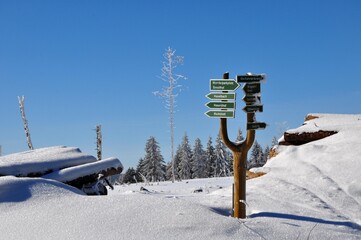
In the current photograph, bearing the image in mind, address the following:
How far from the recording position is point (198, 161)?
4925 cm

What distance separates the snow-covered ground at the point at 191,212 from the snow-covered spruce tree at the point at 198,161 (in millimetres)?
38653

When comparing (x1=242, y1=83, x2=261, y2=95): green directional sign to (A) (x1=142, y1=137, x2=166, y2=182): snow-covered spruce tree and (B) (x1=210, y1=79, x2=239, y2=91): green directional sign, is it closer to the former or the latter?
(B) (x1=210, y1=79, x2=239, y2=91): green directional sign

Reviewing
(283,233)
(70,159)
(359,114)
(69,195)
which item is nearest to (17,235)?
(69,195)

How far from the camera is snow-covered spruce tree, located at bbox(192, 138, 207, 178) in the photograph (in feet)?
161

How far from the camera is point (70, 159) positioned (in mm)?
11539

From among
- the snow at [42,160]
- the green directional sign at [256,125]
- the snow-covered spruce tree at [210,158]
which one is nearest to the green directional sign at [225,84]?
the green directional sign at [256,125]

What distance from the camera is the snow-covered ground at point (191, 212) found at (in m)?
6.07

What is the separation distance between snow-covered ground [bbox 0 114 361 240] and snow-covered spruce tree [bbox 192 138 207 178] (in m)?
38.7

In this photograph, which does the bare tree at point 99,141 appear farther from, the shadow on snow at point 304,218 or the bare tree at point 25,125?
the shadow on snow at point 304,218

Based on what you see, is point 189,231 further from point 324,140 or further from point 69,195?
point 324,140

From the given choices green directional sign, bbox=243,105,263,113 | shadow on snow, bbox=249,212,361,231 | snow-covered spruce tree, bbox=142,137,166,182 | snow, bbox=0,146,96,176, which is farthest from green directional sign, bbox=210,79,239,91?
snow-covered spruce tree, bbox=142,137,166,182

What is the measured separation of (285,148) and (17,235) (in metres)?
9.75

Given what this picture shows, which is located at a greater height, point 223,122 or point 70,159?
point 223,122

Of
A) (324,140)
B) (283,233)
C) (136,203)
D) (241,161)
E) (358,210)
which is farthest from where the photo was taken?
(324,140)
